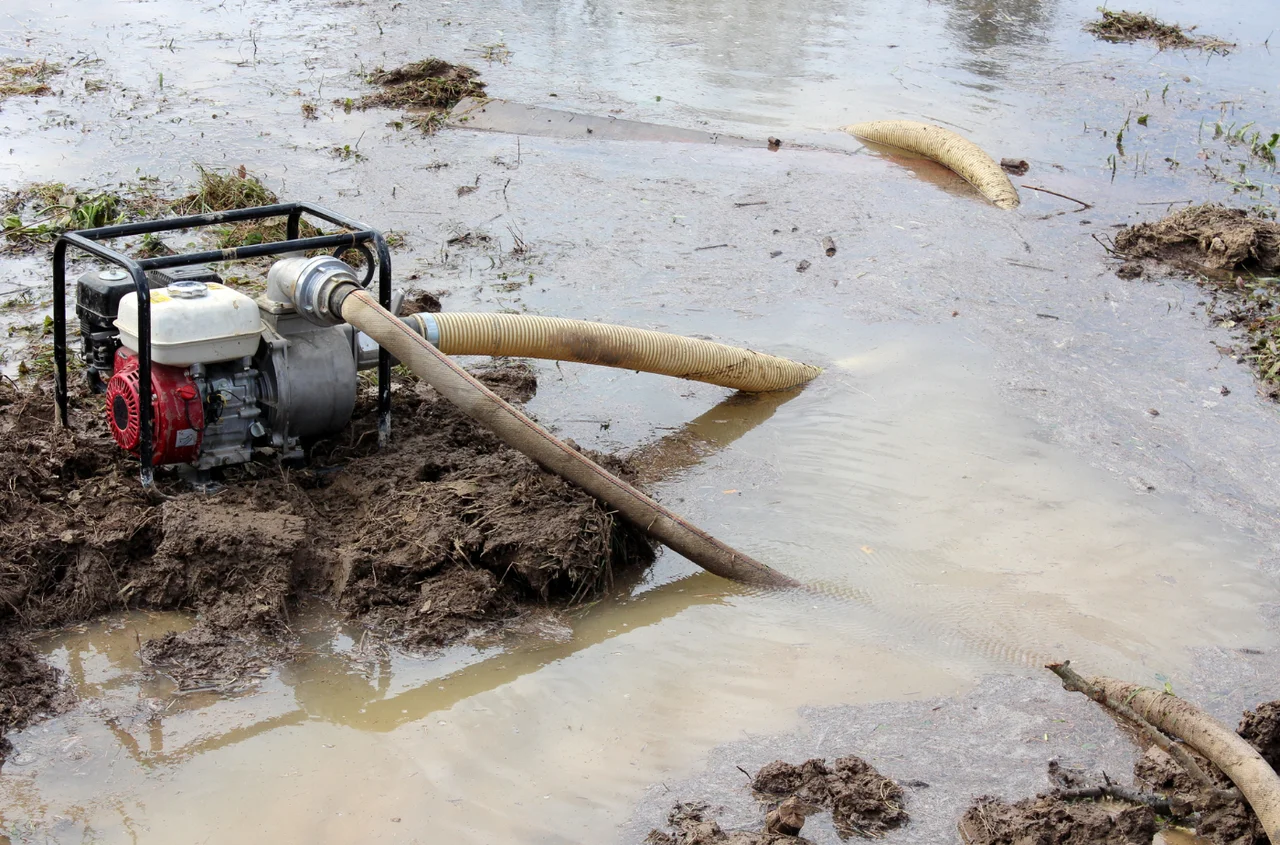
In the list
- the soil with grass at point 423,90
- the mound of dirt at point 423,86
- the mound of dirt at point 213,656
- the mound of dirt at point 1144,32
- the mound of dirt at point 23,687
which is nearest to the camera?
the mound of dirt at point 23,687

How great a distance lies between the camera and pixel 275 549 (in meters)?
4.12

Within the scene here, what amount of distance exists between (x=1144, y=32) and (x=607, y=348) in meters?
12.0

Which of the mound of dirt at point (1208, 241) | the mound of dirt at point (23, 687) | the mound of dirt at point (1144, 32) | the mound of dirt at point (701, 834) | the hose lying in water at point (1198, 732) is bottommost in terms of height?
the mound of dirt at point (701, 834)

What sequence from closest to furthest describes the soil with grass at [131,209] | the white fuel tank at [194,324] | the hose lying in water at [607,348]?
the white fuel tank at [194,324], the hose lying in water at [607,348], the soil with grass at [131,209]

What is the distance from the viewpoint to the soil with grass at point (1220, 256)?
741cm

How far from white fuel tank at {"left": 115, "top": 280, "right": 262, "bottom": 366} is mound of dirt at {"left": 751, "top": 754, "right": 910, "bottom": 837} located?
2.52 metres

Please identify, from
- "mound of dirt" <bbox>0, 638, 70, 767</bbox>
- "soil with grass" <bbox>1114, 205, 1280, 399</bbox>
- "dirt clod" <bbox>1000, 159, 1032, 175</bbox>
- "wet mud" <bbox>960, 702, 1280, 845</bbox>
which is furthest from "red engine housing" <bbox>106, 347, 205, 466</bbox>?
"dirt clod" <bbox>1000, 159, 1032, 175</bbox>

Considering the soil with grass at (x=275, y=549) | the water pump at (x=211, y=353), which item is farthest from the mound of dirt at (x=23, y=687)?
the water pump at (x=211, y=353)

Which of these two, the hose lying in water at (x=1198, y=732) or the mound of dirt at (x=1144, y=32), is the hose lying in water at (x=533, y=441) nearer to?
the hose lying in water at (x=1198, y=732)

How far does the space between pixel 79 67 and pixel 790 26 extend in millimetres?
7877

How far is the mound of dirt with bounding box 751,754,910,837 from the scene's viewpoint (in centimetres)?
338

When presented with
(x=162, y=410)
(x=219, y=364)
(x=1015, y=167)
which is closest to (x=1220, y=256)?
(x=1015, y=167)

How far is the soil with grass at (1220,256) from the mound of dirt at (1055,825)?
15.7 ft

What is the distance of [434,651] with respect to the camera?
4004mm
